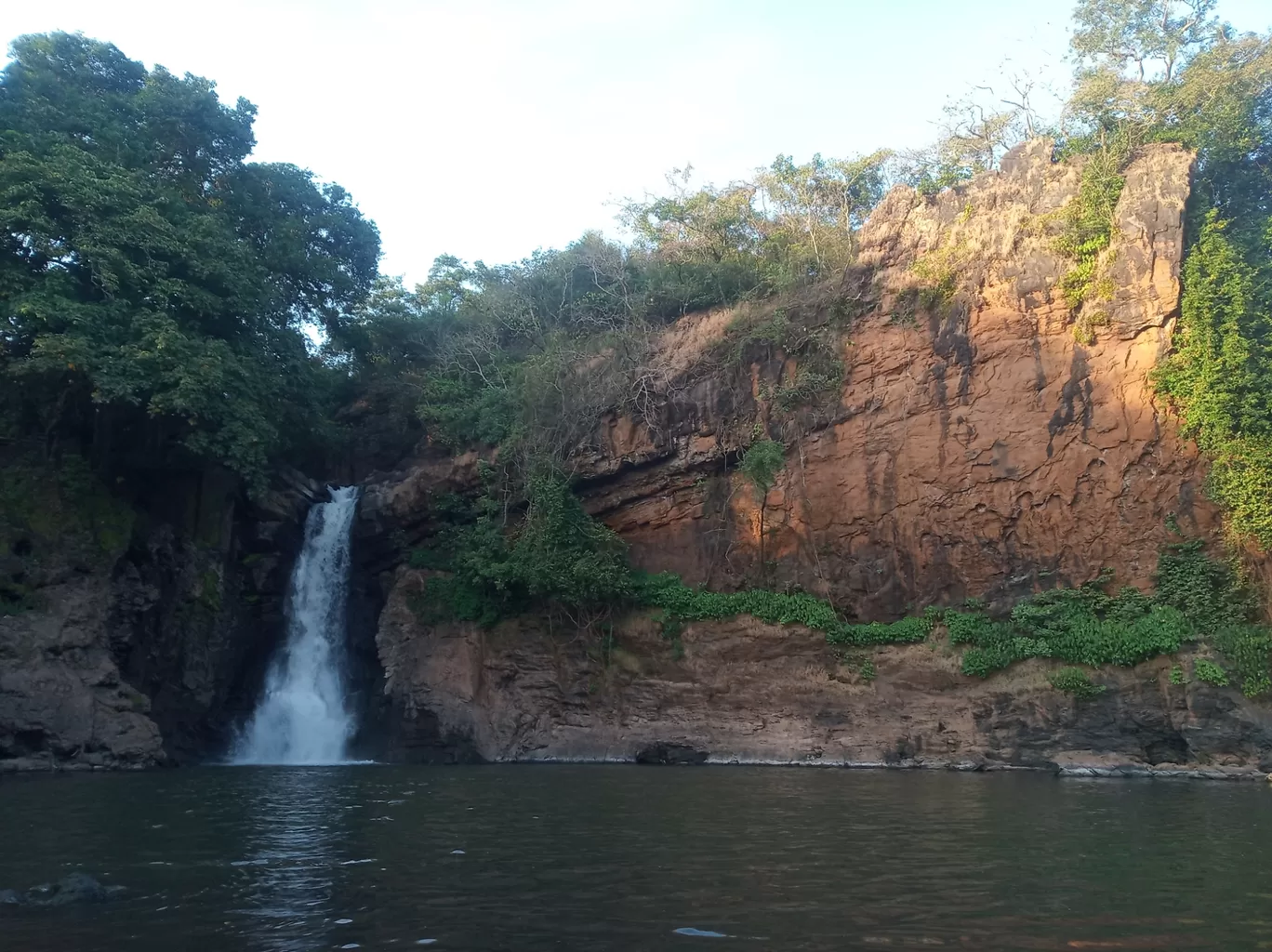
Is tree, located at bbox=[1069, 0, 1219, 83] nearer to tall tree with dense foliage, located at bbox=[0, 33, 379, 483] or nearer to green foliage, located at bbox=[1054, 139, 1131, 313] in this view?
green foliage, located at bbox=[1054, 139, 1131, 313]

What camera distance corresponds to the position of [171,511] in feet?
86.5

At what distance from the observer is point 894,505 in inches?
983

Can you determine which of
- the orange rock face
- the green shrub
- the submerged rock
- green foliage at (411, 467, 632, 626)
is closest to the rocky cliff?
the orange rock face

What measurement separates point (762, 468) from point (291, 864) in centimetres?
1827

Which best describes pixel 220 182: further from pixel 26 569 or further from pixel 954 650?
pixel 954 650

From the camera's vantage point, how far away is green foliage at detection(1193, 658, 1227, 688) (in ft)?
64.5

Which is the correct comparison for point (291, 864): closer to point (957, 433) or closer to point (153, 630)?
point (153, 630)

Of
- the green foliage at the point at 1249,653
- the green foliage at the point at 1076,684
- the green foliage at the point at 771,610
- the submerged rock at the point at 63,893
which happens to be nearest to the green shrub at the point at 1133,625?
the green foliage at the point at 1249,653

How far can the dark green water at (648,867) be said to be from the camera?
662 centimetres

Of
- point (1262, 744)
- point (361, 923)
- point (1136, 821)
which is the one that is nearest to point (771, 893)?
point (361, 923)

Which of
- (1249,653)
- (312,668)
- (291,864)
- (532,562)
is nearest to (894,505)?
(1249,653)

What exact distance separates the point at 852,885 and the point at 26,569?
21.7 m

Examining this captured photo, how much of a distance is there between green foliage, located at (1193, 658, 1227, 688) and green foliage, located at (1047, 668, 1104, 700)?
190 centimetres

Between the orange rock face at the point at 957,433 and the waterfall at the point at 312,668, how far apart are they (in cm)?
793
